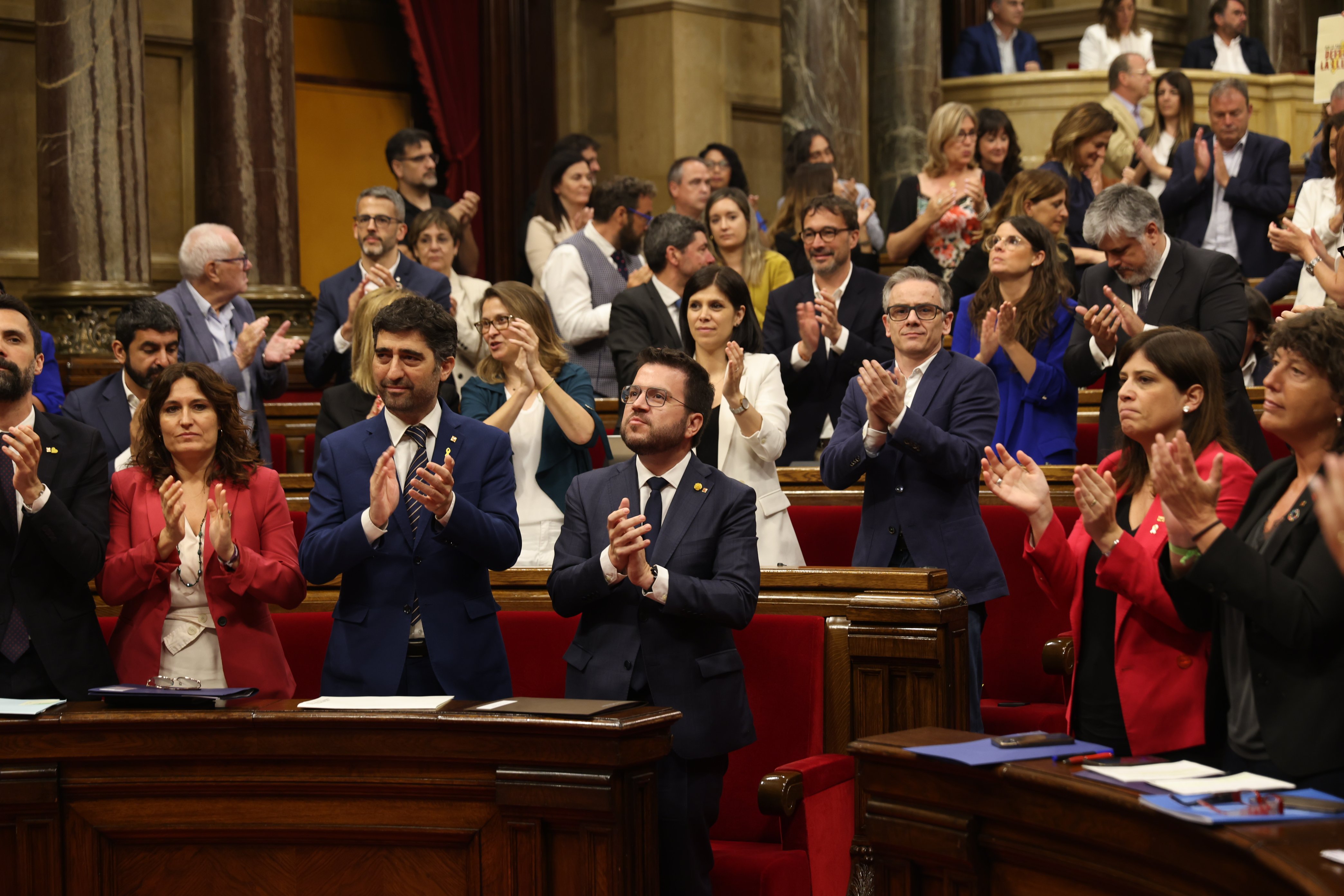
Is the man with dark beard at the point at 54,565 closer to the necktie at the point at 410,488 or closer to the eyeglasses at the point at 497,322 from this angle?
the necktie at the point at 410,488

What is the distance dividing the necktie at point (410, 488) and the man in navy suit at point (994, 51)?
7.33 metres

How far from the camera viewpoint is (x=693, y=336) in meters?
3.95

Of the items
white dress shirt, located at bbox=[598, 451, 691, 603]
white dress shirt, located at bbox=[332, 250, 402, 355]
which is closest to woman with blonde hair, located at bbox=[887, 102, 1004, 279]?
white dress shirt, located at bbox=[332, 250, 402, 355]

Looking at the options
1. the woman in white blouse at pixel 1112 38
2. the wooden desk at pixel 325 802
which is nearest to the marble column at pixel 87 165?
the wooden desk at pixel 325 802

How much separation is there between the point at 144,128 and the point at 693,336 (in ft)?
9.44

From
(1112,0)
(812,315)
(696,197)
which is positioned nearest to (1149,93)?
(1112,0)

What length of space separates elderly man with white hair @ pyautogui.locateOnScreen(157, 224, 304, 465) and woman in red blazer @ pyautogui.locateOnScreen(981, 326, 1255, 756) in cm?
245

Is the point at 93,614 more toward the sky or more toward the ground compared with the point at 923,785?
more toward the sky

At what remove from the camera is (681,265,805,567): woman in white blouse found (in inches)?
145

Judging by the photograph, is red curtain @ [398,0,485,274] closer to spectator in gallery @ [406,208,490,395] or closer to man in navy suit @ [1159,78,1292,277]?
spectator in gallery @ [406,208,490,395]

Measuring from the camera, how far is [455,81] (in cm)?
856

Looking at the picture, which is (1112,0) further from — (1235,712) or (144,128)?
(1235,712)

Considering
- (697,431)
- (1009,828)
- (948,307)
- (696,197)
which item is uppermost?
(696,197)

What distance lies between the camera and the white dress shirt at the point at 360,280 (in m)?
4.84
